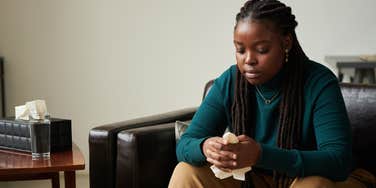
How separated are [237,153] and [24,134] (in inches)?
35.5

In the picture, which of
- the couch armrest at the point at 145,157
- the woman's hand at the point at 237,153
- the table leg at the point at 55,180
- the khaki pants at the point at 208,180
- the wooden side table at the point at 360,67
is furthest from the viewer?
the wooden side table at the point at 360,67

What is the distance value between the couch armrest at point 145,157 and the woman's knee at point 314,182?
1.88 feet

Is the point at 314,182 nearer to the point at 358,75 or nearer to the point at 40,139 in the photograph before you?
the point at 40,139

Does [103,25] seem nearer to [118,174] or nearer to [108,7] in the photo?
[108,7]

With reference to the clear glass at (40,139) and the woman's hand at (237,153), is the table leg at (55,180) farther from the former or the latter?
the woman's hand at (237,153)

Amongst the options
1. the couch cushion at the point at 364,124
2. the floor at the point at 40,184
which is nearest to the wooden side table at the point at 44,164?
the couch cushion at the point at 364,124

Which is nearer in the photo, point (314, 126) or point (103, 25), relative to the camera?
point (314, 126)

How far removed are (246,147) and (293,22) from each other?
0.42 m

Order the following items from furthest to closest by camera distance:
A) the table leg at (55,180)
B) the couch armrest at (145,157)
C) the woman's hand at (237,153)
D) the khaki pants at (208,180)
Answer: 1. the table leg at (55,180)
2. the couch armrest at (145,157)
3. the khaki pants at (208,180)
4. the woman's hand at (237,153)

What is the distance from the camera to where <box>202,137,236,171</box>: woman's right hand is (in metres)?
1.47

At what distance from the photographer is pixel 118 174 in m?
1.95

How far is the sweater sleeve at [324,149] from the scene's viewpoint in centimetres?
148

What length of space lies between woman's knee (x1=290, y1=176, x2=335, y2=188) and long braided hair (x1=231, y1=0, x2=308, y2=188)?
0.14m

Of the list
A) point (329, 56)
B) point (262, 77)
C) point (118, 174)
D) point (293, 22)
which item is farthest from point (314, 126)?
point (329, 56)
